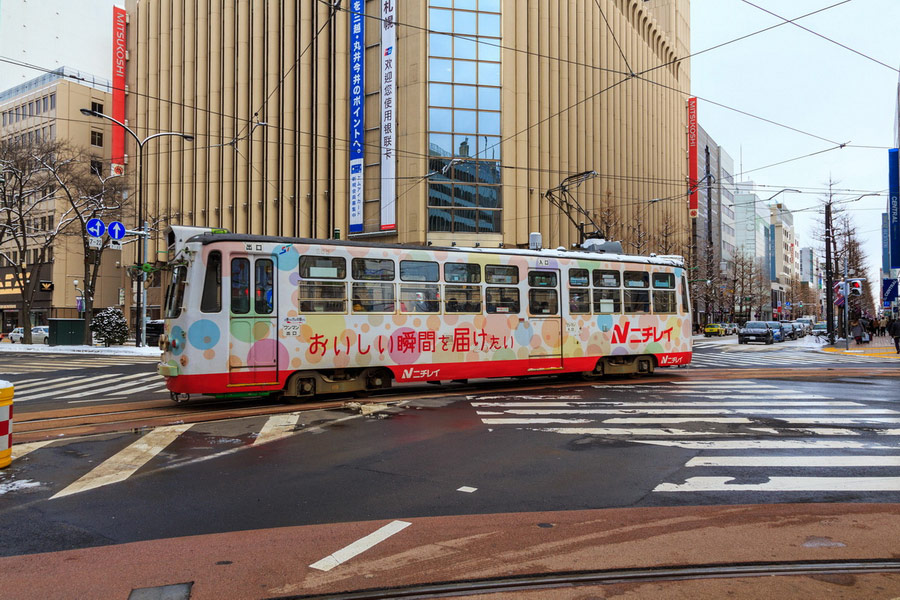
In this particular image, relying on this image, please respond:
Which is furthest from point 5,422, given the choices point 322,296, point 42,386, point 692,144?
point 692,144

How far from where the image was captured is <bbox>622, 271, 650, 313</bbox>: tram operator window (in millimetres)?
15781

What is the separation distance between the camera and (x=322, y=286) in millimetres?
11906

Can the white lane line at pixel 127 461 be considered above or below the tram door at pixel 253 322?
below

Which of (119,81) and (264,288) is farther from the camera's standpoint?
(119,81)

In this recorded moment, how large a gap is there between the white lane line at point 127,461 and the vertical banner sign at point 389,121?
31719 mm

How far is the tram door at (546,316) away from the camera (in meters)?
14.3

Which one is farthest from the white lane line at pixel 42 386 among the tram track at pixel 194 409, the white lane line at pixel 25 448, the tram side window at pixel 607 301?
the tram side window at pixel 607 301

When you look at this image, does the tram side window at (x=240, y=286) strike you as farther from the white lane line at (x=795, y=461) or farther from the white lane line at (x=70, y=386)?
the white lane line at (x=795, y=461)

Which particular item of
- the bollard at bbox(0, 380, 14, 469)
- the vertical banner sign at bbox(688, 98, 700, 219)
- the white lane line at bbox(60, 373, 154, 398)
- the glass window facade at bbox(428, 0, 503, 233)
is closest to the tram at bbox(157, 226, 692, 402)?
the white lane line at bbox(60, 373, 154, 398)

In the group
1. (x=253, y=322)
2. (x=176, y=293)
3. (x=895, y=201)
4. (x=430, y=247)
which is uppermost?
(x=895, y=201)

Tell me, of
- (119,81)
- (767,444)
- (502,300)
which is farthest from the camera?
(119,81)

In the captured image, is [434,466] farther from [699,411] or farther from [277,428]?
[699,411]

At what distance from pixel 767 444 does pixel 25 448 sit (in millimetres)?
9516

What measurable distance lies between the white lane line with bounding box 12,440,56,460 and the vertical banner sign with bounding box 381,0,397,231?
106ft
